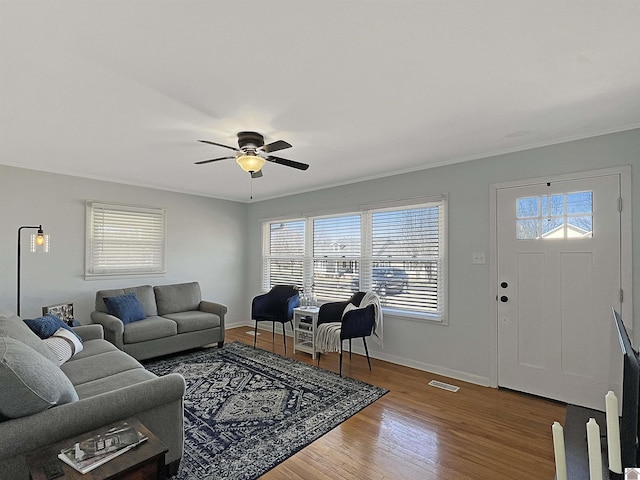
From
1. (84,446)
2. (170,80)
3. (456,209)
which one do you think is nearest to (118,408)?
(84,446)

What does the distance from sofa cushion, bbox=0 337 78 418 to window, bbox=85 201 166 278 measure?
3.28 meters

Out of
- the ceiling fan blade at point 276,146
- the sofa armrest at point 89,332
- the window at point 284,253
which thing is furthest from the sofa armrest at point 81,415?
the window at point 284,253

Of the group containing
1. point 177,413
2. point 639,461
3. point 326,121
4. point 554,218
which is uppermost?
point 326,121

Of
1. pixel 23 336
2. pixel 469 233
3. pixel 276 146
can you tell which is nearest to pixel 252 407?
pixel 23 336

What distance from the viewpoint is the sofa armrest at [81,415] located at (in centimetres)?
152

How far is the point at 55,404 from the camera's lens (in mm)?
1700

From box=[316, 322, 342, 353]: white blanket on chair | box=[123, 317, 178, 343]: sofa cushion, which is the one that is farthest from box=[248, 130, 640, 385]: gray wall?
box=[123, 317, 178, 343]: sofa cushion

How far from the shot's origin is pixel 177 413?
Result: 2.11m

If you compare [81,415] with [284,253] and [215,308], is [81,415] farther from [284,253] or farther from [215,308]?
[284,253]

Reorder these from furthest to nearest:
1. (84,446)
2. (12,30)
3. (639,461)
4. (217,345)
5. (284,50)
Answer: (217,345), (284,50), (12,30), (84,446), (639,461)

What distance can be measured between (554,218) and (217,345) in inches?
176

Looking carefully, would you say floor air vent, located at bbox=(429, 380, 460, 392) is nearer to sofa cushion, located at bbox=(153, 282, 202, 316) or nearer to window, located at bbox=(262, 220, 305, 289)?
window, located at bbox=(262, 220, 305, 289)

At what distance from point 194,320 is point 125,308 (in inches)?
33.4

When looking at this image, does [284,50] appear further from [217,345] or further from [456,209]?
[217,345]
